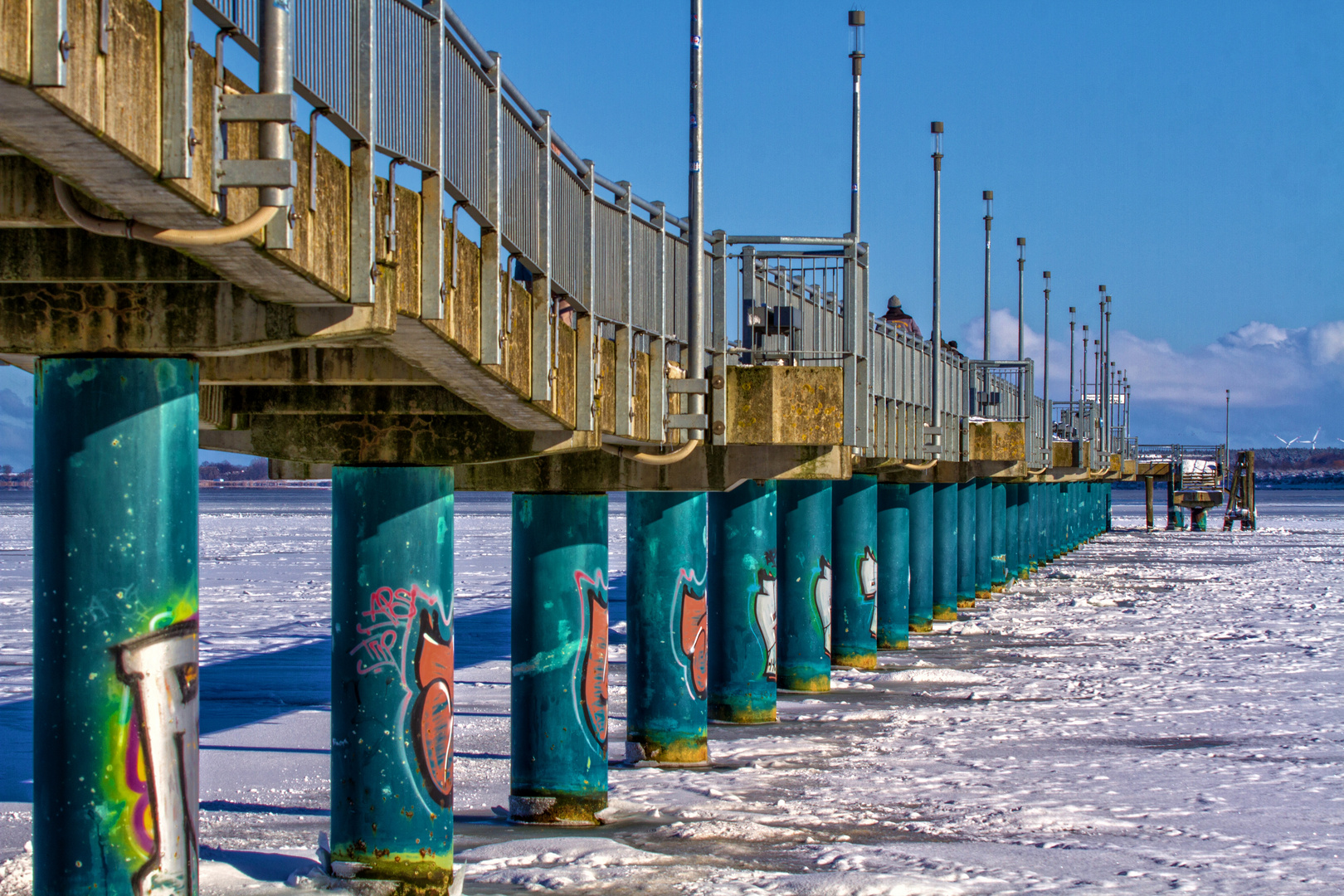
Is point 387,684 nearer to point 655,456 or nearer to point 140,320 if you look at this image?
point 655,456

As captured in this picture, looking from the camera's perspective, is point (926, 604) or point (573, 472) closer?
point (573, 472)

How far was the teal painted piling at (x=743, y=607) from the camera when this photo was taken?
2128 centimetres

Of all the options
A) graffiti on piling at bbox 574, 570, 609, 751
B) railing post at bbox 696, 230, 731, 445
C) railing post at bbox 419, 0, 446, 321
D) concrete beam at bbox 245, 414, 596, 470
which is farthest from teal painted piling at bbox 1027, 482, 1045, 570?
railing post at bbox 419, 0, 446, 321

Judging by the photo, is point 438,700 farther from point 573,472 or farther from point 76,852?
point 76,852

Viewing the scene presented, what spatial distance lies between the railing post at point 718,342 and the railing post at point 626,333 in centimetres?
117

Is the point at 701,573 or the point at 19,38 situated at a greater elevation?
the point at 19,38

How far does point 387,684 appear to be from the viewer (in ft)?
40.6

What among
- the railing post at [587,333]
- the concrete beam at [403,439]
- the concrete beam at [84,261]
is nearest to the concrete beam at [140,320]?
the concrete beam at [84,261]

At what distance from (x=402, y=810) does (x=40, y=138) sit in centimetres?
748

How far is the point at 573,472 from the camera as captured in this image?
15.6m

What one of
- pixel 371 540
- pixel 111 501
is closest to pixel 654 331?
pixel 371 540

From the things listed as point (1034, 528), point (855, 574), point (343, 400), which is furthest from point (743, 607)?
point (1034, 528)

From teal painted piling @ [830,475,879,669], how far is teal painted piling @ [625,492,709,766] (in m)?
9.12

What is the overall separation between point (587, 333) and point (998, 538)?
40196mm
